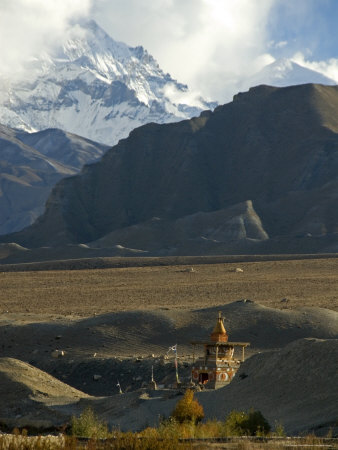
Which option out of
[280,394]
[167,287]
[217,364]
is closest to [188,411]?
[280,394]

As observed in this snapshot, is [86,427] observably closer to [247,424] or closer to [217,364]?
[247,424]

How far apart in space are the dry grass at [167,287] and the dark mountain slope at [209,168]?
162 ft

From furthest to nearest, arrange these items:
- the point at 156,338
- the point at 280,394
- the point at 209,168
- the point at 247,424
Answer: the point at 209,168
the point at 156,338
the point at 280,394
the point at 247,424

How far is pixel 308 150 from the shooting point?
163m

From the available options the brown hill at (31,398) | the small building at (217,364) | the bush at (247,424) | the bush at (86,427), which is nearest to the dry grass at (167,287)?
the brown hill at (31,398)

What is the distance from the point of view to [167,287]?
282ft

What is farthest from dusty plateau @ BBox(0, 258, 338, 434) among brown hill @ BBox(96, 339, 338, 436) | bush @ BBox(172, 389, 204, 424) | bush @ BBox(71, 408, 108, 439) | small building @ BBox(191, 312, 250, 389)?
bush @ BBox(71, 408, 108, 439)

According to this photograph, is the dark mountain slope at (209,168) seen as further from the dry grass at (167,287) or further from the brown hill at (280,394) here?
the brown hill at (280,394)

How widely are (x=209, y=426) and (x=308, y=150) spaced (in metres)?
141

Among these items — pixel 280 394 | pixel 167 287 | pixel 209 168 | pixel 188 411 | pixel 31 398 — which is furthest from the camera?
pixel 209 168

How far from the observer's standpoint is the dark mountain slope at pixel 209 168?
160 meters

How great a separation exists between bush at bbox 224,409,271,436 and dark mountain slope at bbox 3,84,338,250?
12411cm

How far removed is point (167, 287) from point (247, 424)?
199 feet

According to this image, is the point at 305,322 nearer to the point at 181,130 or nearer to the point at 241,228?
the point at 241,228
